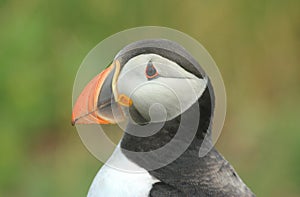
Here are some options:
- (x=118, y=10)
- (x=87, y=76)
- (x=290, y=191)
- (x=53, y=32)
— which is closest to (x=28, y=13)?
(x=53, y=32)

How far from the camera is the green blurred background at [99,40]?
6.86 m

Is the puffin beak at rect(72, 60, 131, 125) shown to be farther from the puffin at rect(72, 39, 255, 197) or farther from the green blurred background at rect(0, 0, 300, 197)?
the green blurred background at rect(0, 0, 300, 197)

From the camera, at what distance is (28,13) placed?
7008 mm

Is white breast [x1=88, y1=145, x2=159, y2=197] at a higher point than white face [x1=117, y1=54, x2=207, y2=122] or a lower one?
lower

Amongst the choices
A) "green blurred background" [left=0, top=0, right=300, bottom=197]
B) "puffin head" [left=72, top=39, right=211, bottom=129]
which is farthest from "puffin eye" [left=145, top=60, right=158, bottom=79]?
"green blurred background" [left=0, top=0, right=300, bottom=197]

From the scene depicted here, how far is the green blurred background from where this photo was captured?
6863 millimetres

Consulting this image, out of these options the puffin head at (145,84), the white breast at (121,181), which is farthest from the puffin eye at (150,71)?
the white breast at (121,181)

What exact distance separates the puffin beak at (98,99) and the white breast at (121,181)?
228 mm

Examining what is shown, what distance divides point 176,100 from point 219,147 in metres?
3.33

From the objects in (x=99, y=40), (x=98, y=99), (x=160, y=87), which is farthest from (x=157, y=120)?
(x=99, y=40)

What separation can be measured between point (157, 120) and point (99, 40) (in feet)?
10.5

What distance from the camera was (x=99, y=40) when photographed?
22.7 feet

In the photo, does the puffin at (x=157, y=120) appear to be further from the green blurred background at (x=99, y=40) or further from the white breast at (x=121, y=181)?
the green blurred background at (x=99, y=40)

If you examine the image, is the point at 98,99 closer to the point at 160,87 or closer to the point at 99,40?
the point at 160,87
